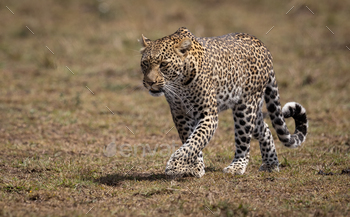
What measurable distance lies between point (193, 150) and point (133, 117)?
5064 millimetres

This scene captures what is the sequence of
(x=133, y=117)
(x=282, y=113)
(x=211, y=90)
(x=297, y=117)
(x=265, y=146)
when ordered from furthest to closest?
(x=133, y=117) → (x=297, y=117) → (x=282, y=113) → (x=265, y=146) → (x=211, y=90)

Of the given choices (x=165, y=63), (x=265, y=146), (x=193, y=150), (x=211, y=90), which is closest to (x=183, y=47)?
(x=165, y=63)

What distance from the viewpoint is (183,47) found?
6.43 meters

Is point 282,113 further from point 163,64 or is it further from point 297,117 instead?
point 163,64

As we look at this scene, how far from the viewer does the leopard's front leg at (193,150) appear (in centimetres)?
622

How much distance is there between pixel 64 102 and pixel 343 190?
772 centimetres

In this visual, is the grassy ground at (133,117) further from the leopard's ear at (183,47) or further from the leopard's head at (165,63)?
the leopard's ear at (183,47)

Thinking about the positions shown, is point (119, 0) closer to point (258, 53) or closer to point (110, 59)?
point (110, 59)

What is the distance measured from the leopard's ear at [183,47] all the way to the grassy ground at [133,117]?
3.21 ft

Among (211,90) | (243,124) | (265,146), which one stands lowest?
(265,146)

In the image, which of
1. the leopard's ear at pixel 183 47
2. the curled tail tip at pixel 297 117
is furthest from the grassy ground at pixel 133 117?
the leopard's ear at pixel 183 47

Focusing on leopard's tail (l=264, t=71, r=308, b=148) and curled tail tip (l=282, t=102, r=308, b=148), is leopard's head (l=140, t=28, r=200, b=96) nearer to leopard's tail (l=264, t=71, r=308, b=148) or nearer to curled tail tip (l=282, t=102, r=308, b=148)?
leopard's tail (l=264, t=71, r=308, b=148)

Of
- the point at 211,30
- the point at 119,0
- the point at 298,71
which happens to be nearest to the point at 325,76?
the point at 298,71

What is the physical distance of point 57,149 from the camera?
8531 mm
